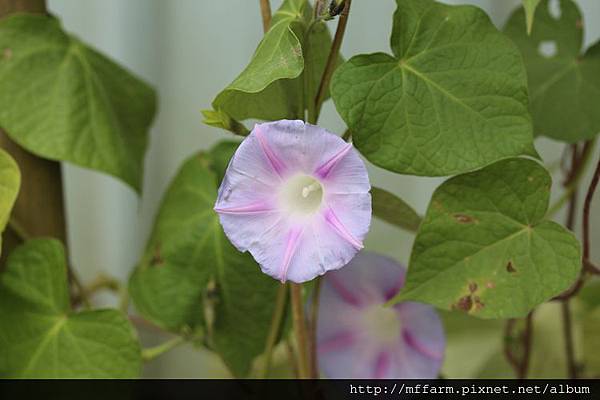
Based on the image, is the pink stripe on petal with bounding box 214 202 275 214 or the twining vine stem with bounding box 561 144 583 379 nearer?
the pink stripe on petal with bounding box 214 202 275 214

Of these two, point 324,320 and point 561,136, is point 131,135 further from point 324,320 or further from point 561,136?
point 561,136

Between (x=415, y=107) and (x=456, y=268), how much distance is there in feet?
0.39

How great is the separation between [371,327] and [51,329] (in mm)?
288

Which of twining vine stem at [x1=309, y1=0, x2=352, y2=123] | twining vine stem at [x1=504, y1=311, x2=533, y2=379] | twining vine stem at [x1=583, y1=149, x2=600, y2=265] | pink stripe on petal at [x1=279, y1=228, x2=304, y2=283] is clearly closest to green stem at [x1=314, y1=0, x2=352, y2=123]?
twining vine stem at [x1=309, y1=0, x2=352, y2=123]

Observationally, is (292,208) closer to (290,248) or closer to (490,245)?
(290,248)

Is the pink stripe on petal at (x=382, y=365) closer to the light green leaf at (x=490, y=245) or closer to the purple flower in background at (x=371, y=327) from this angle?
the purple flower in background at (x=371, y=327)

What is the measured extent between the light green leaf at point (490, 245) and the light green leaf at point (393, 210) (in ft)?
0.10

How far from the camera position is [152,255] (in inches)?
28.5

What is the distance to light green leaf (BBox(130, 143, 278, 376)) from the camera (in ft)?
2.27

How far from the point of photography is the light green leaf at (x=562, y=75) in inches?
25.7

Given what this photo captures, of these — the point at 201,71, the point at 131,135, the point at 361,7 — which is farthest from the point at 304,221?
the point at 201,71

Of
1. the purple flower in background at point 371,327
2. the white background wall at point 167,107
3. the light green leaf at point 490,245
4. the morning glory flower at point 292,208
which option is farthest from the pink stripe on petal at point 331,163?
the white background wall at point 167,107

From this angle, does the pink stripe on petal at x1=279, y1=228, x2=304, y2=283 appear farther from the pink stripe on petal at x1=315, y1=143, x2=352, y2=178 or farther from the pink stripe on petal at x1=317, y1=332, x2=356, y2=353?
the pink stripe on petal at x1=317, y1=332, x2=356, y2=353

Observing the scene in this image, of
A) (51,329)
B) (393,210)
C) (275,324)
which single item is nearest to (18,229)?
(51,329)
